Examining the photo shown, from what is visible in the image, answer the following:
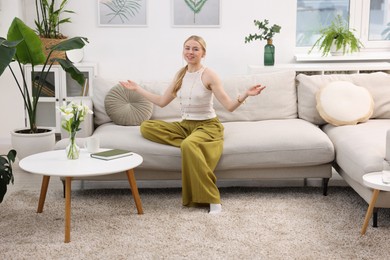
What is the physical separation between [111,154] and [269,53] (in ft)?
8.45

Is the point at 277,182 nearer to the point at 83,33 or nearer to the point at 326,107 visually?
the point at 326,107

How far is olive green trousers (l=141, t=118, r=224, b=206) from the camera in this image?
359cm

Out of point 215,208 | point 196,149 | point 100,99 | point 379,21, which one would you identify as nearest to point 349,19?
point 379,21

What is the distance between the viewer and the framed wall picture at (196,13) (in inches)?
229

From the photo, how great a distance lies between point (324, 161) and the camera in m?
3.83

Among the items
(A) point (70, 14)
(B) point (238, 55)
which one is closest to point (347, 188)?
(B) point (238, 55)

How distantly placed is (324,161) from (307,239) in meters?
0.86

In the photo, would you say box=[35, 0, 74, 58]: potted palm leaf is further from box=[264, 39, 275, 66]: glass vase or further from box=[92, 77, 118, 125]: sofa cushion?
box=[264, 39, 275, 66]: glass vase

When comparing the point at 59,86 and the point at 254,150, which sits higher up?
the point at 59,86

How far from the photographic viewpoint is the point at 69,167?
3.20 metres

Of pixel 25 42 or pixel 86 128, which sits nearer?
pixel 86 128

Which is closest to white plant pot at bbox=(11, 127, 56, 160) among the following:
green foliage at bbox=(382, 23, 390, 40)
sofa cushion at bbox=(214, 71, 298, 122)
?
sofa cushion at bbox=(214, 71, 298, 122)

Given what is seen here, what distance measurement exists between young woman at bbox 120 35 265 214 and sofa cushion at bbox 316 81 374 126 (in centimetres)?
75

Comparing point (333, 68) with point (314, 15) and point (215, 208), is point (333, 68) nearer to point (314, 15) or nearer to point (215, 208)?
point (314, 15)
